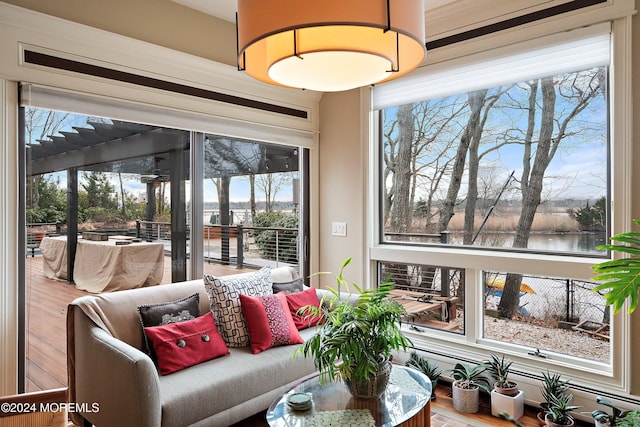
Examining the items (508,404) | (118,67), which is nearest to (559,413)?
(508,404)

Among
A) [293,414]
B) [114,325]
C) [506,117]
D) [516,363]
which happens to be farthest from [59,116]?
[516,363]

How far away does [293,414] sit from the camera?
1.95 m

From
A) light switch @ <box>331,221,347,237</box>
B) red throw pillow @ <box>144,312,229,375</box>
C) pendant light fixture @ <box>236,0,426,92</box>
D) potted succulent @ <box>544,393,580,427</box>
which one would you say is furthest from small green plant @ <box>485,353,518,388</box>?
pendant light fixture @ <box>236,0,426,92</box>

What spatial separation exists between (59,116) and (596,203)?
347cm

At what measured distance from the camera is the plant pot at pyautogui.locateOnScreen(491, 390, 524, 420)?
2762 mm

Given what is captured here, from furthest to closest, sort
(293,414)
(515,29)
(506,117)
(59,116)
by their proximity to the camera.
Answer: (506,117) → (515,29) → (59,116) → (293,414)

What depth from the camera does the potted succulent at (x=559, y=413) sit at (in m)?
2.56

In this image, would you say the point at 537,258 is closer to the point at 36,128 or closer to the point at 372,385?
the point at 372,385

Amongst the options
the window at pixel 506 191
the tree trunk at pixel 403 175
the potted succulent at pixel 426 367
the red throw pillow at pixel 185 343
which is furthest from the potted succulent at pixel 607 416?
the red throw pillow at pixel 185 343

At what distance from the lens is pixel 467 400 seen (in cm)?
289

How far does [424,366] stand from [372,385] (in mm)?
1368

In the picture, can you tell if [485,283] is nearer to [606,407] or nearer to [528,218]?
[528,218]

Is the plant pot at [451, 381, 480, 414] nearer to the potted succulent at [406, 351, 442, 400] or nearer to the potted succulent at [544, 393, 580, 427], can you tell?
the potted succulent at [406, 351, 442, 400]

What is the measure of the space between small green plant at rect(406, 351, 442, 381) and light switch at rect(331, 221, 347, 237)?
4.03 feet
